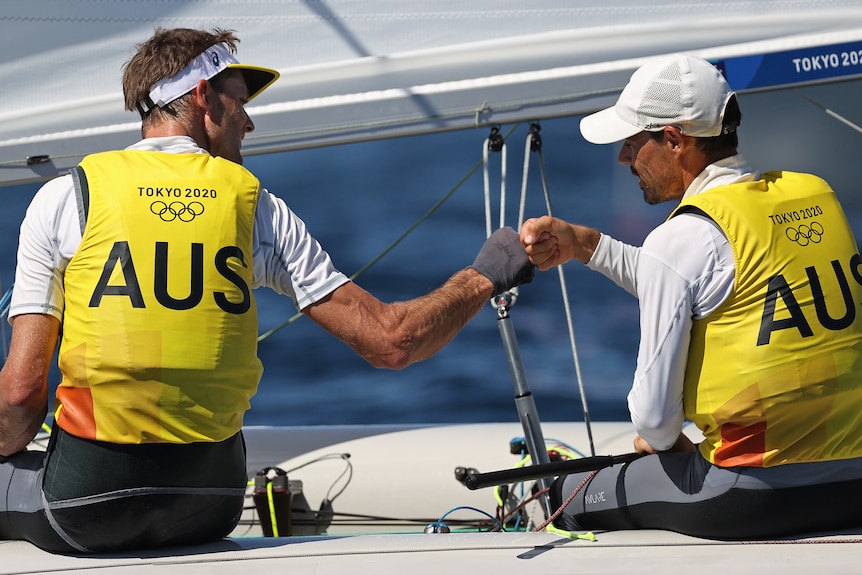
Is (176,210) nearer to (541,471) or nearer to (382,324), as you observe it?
(382,324)

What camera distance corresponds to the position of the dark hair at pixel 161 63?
1.93 m

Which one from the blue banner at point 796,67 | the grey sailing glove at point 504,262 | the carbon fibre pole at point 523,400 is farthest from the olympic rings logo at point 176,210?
the blue banner at point 796,67

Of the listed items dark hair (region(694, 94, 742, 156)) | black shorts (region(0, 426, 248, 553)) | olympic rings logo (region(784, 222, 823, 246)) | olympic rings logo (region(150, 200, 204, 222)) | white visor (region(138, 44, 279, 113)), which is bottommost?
black shorts (region(0, 426, 248, 553))

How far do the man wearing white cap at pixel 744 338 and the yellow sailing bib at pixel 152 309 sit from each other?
2.08 feet

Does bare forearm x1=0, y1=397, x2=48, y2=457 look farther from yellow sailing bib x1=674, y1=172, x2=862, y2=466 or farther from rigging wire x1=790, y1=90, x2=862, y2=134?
rigging wire x1=790, y1=90, x2=862, y2=134

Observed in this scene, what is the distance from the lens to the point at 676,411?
5.97 ft

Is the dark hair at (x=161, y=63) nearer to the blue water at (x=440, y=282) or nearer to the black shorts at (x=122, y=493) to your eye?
the black shorts at (x=122, y=493)

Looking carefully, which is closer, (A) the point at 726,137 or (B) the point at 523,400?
(A) the point at 726,137

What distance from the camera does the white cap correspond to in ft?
6.00

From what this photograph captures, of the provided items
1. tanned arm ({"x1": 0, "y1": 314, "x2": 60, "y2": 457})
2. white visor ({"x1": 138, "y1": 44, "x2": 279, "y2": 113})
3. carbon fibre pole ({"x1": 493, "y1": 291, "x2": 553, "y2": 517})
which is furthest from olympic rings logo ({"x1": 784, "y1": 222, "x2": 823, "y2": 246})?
tanned arm ({"x1": 0, "y1": 314, "x2": 60, "y2": 457})

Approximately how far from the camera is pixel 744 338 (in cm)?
174

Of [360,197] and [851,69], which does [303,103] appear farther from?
[360,197]

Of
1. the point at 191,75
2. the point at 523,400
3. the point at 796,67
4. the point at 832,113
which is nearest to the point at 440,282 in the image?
the point at 832,113

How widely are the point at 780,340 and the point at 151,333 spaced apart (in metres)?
0.92
